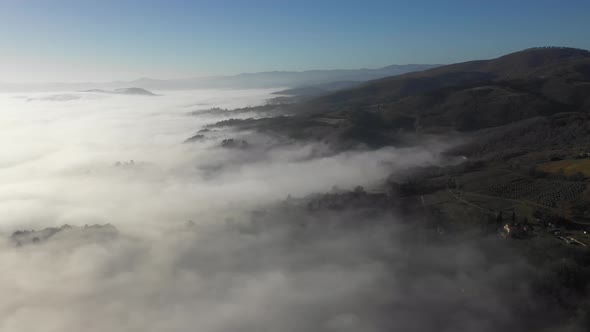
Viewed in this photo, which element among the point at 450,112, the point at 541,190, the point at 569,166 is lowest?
the point at 541,190

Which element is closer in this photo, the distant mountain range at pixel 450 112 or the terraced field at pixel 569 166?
the terraced field at pixel 569 166

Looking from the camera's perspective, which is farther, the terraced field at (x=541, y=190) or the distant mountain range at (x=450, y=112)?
the distant mountain range at (x=450, y=112)

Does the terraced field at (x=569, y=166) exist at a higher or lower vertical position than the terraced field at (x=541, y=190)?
higher

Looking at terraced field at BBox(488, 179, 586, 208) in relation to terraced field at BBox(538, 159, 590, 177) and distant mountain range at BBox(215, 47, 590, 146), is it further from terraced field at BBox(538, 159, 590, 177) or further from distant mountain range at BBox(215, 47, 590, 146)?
distant mountain range at BBox(215, 47, 590, 146)

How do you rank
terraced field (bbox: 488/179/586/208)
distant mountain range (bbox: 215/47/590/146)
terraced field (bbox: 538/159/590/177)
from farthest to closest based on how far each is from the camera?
distant mountain range (bbox: 215/47/590/146) < terraced field (bbox: 538/159/590/177) < terraced field (bbox: 488/179/586/208)

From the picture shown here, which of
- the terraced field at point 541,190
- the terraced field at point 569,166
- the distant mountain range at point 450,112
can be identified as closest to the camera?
the terraced field at point 541,190

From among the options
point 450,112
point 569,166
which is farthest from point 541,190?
point 450,112

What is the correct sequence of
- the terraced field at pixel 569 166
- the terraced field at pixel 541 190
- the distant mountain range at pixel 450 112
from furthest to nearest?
1. the distant mountain range at pixel 450 112
2. the terraced field at pixel 569 166
3. the terraced field at pixel 541 190

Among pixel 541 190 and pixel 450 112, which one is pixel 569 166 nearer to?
pixel 541 190

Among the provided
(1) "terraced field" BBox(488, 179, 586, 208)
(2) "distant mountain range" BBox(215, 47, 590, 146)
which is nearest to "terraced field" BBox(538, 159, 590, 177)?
(1) "terraced field" BBox(488, 179, 586, 208)

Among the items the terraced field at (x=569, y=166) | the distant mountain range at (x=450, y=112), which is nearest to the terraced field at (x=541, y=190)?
the terraced field at (x=569, y=166)

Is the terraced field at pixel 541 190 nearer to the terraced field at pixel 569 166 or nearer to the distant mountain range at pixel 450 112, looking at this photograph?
the terraced field at pixel 569 166
